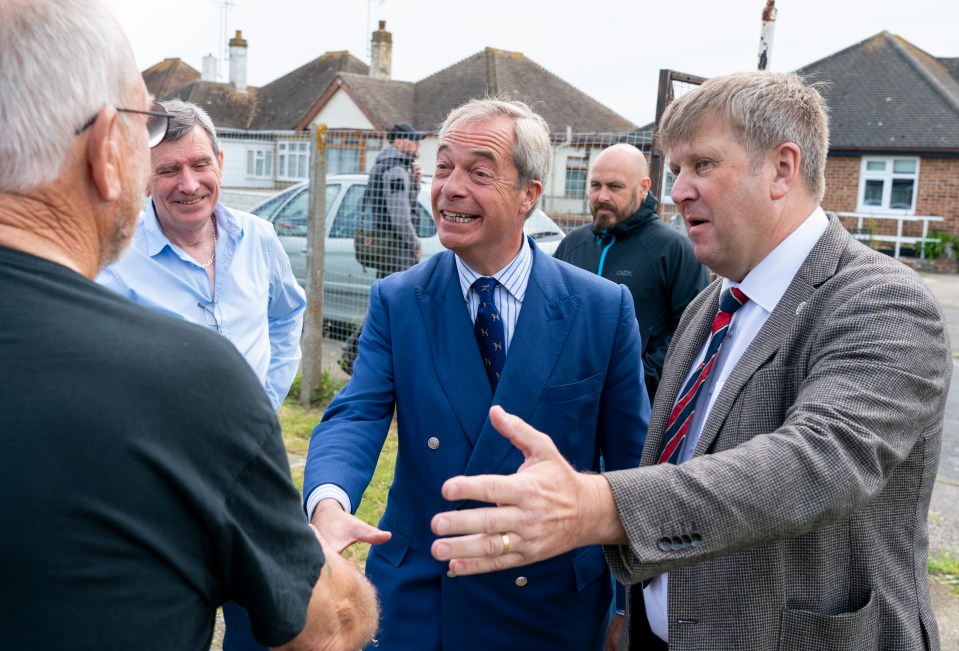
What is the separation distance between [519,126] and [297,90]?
145 ft

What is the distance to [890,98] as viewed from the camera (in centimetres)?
2927

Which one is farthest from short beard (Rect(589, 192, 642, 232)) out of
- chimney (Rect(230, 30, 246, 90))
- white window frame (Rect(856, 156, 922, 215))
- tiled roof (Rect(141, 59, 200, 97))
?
tiled roof (Rect(141, 59, 200, 97))

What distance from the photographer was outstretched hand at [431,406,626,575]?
137 cm

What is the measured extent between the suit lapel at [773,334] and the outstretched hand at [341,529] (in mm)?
791

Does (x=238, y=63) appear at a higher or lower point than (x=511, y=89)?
higher

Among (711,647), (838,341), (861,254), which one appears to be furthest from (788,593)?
(861,254)

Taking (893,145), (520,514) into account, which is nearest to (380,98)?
(893,145)

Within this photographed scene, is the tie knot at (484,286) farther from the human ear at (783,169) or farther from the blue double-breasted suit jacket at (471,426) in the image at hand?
the human ear at (783,169)

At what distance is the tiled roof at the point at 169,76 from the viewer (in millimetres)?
50000

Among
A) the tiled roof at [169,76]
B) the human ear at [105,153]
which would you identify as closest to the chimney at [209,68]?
the tiled roof at [169,76]

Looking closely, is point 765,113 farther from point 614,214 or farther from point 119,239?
point 614,214

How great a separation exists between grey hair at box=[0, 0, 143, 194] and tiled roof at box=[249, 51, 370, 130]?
40.5 meters

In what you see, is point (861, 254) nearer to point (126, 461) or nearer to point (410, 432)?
point (410, 432)

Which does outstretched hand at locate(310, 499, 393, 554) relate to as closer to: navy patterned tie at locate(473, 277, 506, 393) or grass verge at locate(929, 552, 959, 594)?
navy patterned tie at locate(473, 277, 506, 393)
